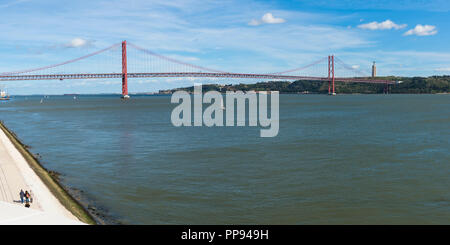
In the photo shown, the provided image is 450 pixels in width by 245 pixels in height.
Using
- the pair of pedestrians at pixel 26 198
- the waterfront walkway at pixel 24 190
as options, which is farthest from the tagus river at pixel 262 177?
the pair of pedestrians at pixel 26 198

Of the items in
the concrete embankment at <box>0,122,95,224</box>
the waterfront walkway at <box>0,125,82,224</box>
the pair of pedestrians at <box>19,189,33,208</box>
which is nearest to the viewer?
the waterfront walkway at <box>0,125,82,224</box>

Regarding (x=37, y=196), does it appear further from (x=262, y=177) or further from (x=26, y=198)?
(x=262, y=177)

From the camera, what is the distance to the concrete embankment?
7.23 metres

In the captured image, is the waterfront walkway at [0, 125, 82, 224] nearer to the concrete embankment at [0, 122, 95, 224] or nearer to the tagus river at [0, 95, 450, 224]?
the concrete embankment at [0, 122, 95, 224]

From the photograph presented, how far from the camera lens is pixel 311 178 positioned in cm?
1419

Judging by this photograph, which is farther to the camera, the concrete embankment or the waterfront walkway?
the concrete embankment

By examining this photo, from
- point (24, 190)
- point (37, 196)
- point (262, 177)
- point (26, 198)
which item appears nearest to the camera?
point (26, 198)

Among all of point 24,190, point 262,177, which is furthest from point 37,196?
point 262,177

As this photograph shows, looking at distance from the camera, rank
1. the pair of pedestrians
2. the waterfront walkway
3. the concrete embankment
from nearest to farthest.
A: 1. the waterfront walkway
2. the concrete embankment
3. the pair of pedestrians

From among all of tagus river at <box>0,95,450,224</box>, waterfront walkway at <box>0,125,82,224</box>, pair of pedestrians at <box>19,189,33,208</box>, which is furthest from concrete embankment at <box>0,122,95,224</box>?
tagus river at <box>0,95,450,224</box>

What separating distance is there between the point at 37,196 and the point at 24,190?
2.70ft

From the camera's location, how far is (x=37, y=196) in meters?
10.7

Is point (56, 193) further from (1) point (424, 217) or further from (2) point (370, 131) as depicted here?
(2) point (370, 131)
